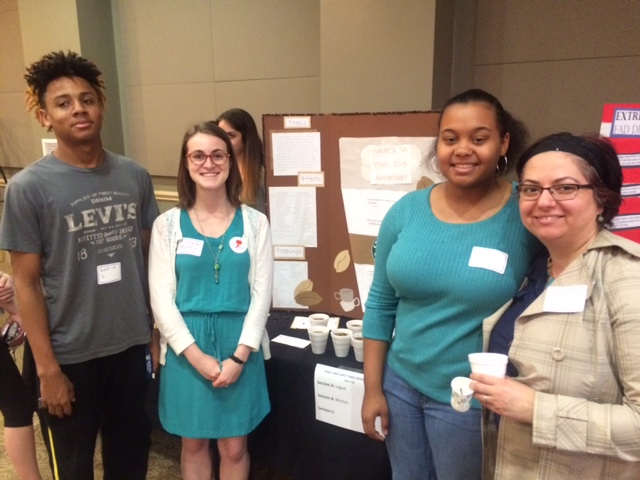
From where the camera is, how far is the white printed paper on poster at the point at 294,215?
2102 millimetres

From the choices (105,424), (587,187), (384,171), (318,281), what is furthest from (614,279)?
(105,424)

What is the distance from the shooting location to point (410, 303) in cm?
125

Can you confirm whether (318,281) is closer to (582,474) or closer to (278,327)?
(278,327)

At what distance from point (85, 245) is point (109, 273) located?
0.40 feet

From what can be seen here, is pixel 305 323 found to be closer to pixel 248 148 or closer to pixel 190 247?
pixel 190 247

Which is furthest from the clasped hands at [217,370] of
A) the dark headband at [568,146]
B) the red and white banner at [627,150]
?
the red and white banner at [627,150]

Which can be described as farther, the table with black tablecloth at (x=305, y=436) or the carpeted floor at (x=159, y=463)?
the carpeted floor at (x=159, y=463)

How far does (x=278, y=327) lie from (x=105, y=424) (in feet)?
2.53

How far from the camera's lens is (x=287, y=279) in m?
2.21

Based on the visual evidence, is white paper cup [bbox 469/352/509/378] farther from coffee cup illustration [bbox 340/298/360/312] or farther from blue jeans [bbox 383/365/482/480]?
coffee cup illustration [bbox 340/298/360/312]

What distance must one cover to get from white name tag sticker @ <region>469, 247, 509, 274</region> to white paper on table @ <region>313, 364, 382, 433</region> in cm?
74

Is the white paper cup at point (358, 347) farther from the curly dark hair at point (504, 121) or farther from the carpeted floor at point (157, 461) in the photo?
the carpeted floor at point (157, 461)

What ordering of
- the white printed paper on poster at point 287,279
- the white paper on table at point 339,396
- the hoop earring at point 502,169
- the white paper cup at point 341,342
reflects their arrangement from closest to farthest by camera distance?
the hoop earring at point 502,169 < the white paper on table at point 339,396 < the white paper cup at point 341,342 < the white printed paper on poster at point 287,279

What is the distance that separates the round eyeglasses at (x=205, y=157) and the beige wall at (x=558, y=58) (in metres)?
1.83
